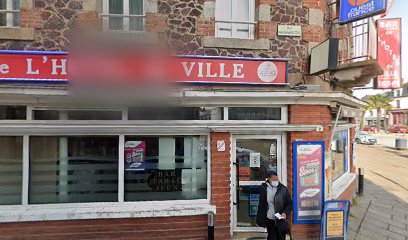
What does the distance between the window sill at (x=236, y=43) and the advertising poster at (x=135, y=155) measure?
2.52 m

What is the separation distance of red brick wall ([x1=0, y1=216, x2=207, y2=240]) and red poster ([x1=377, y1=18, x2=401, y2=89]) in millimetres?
7846

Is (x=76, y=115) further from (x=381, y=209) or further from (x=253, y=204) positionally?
(x=381, y=209)

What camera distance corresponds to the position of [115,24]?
19.3 ft

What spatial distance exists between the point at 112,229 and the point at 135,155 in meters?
1.50

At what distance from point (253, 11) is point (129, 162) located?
429 cm

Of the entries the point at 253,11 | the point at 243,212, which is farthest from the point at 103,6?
the point at 243,212

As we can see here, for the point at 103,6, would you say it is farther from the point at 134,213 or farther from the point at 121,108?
the point at 134,213

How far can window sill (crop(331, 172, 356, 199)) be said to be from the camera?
695 cm

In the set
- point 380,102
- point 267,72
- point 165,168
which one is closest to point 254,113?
point 267,72

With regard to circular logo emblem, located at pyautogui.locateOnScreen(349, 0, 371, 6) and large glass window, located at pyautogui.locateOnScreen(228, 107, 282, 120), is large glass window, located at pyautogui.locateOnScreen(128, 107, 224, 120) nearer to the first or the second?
large glass window, located at pyautogui.locateOnScreen(228, 107, 282, 120)

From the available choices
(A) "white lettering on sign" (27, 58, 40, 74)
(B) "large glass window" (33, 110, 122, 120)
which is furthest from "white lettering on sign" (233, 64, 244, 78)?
(A) "white lettering on sign" (27, 58, 40, 74)

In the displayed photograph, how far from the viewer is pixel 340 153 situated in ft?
27.5

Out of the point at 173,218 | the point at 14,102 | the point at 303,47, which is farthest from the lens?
the point at 303,47

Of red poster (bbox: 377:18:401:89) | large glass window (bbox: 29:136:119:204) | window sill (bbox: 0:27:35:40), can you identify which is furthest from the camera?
red poster (bbox: 377:18:401:89)
